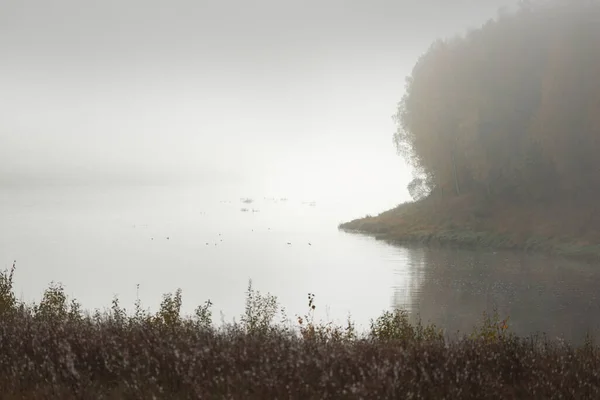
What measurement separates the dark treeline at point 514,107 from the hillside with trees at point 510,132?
0.27 feet

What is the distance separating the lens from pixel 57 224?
66188 mm

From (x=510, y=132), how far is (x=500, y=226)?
7.42 m

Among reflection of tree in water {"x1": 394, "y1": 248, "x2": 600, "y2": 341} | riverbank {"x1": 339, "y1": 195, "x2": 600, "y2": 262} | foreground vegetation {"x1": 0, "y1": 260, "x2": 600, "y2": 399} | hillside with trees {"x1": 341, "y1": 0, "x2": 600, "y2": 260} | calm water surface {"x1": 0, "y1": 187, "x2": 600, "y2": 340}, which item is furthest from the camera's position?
hillside with trees {"x1": 341, "y1": 0, "x2": 600, "y2": 260}

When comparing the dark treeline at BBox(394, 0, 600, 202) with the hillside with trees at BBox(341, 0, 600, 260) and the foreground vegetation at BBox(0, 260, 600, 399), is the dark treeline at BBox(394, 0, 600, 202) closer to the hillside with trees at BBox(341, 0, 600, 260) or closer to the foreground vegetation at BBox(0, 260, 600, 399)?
the hillside with trees at BBox(341, 0, 600, 260)

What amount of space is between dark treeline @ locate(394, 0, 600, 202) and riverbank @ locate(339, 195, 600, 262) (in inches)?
56.6

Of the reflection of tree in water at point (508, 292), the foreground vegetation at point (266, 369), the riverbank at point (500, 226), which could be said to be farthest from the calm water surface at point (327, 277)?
the foreground vegetation at point (266, 369)

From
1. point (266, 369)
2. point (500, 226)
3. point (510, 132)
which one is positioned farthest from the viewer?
point (510, 132)

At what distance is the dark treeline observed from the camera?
3669 cm

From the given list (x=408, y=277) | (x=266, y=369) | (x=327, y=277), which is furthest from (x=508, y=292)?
(x=266, y=369)

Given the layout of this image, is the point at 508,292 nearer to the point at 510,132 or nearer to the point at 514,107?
the point at 510,132

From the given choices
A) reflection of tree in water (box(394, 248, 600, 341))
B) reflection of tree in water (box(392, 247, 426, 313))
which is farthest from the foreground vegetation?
reflection of tree in water (box(392, 247, 426, 313))

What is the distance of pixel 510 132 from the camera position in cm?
4222

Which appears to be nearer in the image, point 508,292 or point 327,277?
point 508,292

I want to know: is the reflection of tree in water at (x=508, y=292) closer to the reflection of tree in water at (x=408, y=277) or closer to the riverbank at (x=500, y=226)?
the reflection of tree in water at (x=408, y=277)
